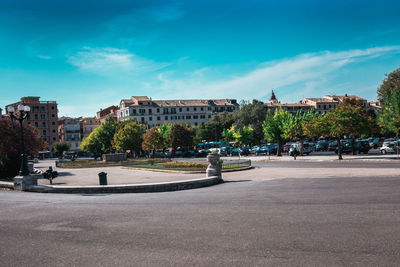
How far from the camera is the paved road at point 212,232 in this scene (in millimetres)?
5520

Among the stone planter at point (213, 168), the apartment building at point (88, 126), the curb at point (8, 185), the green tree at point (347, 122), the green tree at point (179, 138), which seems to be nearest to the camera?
the curb at point (8, 185)

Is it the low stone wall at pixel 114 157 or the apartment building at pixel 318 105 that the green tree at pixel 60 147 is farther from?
the apartment building at pixel 318 105

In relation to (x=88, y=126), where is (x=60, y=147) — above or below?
below

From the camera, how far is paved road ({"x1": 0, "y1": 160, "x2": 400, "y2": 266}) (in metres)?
5.52

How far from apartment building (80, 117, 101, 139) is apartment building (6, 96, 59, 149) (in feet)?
39.5

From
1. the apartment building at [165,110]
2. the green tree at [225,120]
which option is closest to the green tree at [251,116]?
the green tree at [225,120]

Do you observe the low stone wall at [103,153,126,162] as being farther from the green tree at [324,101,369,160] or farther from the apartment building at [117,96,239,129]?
the apartment building at [117,96,239,129]

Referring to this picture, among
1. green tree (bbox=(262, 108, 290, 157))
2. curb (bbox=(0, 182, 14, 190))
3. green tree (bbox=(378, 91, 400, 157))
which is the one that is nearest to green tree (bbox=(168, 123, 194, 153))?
green tree (bbox=(262, 108, 290, 157))

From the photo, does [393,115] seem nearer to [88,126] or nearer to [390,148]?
[390,148]

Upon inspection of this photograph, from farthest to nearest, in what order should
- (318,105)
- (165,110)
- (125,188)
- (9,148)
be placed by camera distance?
(318,105), (165,110), (9,148), (125,188)

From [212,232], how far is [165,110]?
10822 centimetres

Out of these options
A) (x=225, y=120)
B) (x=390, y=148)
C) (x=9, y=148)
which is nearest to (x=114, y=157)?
(x=9, y=148)

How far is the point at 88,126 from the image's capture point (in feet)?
406

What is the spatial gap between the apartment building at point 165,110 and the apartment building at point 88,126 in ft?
46.7
